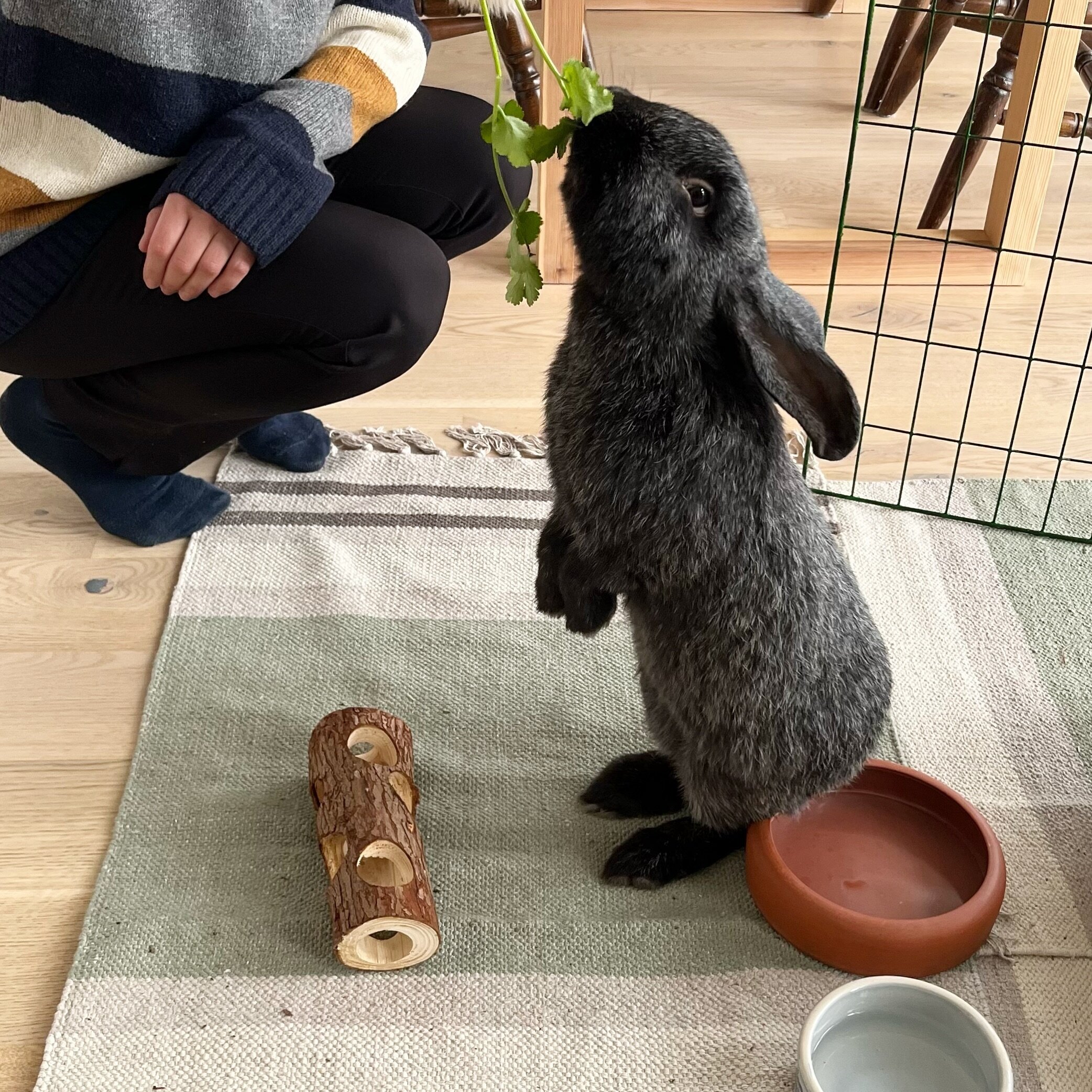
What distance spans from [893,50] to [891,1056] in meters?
2.41

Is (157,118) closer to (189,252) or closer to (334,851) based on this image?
(189,252)

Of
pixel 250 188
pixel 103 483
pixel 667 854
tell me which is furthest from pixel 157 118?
pixel 667 854

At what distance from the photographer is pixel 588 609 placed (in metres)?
1.27

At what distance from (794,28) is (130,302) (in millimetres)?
2635

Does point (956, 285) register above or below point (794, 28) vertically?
below

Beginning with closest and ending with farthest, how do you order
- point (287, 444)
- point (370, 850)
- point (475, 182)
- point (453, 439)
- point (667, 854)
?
point (370, 850)
point (667, 854)
point (475, 182)
point (287, 444)
point (453, 439)

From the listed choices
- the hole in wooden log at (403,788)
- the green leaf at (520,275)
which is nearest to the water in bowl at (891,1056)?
the hole in wooden log at (403,788)

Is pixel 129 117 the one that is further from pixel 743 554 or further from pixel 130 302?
pixel 743 554

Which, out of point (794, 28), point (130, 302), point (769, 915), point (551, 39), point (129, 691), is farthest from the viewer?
point (794, 28)

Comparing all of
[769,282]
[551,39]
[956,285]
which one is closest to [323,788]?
[769,282]

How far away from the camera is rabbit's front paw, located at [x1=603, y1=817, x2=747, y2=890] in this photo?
4.36ft

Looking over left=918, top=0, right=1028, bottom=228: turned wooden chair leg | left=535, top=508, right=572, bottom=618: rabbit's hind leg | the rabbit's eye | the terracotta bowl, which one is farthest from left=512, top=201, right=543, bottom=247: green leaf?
left=918, top=0, right=1028, bottom=228: turned wooden chair leg

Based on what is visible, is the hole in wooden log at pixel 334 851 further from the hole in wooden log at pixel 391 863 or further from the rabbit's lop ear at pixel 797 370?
the rabbit's lop ear at pixel 797 370

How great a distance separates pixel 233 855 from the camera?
1361 mm
